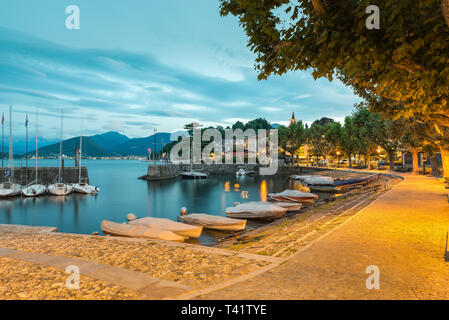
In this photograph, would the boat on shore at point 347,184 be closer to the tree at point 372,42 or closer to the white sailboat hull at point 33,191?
the tree at point 372,42

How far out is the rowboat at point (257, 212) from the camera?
21281mm

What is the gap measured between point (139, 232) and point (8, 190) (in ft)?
124

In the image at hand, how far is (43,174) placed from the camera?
50.2 m

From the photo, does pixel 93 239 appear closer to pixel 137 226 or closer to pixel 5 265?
pixel 5 265

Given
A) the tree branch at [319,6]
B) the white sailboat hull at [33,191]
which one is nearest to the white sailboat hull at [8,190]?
the white sailboat hull at [33,191]

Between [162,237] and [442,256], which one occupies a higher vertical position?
[442,256]

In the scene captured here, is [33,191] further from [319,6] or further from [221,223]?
[319,6]

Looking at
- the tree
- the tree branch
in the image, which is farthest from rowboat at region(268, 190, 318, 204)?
the tree branch

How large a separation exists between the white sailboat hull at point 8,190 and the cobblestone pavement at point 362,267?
47189 millimetres

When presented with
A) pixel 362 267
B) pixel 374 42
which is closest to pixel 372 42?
pixel 374 42

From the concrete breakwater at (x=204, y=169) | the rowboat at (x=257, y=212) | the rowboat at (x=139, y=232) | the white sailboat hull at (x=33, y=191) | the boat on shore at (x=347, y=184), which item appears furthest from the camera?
the concrete breakwater at (x=204, y=169)
